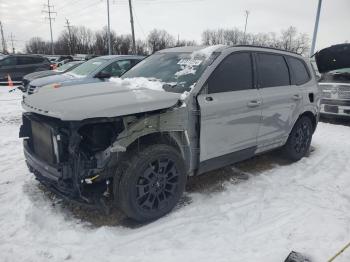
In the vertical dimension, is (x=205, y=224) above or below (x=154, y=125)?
below

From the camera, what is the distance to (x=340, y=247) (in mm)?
3072

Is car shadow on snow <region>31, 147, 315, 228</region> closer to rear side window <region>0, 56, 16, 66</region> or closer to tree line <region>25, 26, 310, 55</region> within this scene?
rear side window <region>0, 56, 16, 66</region>

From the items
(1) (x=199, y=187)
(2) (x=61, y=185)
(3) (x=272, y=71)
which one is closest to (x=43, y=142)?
(2) (x=61, y=185)

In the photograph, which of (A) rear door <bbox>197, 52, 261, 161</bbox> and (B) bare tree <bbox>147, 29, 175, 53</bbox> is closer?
(A) rear door <bbox>197, 52, 261, 161</bbox>

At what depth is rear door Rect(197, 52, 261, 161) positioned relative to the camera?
3.73 metres

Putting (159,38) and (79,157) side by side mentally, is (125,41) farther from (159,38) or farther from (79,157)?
(79,157)

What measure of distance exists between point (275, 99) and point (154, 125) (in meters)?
2.15

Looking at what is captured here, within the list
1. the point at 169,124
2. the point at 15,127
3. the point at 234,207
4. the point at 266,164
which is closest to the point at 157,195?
the point at 169,124

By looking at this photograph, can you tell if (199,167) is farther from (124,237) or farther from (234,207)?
(124,237)

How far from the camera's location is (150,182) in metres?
3.33

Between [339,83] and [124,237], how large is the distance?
7979mm

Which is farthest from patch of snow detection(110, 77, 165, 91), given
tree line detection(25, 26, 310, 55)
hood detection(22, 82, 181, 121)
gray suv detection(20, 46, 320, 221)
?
tree line detection(25, 26, 310, 55)

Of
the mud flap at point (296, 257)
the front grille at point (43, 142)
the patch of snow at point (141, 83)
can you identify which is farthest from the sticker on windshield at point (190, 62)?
the mud flap at point (296, 257)

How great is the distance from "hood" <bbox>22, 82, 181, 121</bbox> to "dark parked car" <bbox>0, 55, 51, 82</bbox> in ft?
49.1
